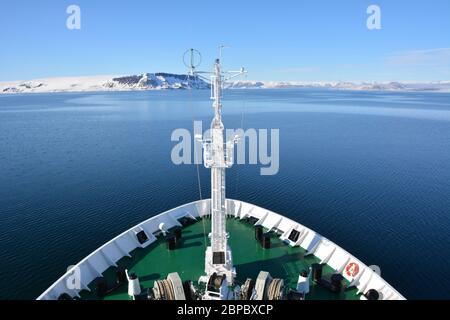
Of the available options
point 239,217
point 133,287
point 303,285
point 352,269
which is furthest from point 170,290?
point 239,217

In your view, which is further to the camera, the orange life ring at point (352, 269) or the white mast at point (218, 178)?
the orange life ring at point (352, 269)

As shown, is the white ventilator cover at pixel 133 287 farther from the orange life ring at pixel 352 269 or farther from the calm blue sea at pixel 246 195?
the orange life ring at pixel 352 269

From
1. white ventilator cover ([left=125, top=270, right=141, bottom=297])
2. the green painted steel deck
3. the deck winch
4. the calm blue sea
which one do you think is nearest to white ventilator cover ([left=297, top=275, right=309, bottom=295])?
the green painted steel deck

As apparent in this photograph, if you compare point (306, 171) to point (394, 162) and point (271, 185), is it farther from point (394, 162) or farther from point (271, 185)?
point (394, 162)

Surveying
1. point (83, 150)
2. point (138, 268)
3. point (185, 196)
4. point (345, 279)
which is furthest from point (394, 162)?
point (83, 150)

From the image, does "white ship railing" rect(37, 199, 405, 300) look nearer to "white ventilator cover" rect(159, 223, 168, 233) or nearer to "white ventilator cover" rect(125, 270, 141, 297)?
"white ventilator cover" rect(159, 223, 168, 233)

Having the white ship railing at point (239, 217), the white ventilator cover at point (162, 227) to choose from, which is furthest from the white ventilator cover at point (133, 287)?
the white ventilator cover at point (162, 227)

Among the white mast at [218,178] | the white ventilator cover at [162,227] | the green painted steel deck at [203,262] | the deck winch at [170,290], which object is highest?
the white mast at [218,178]
